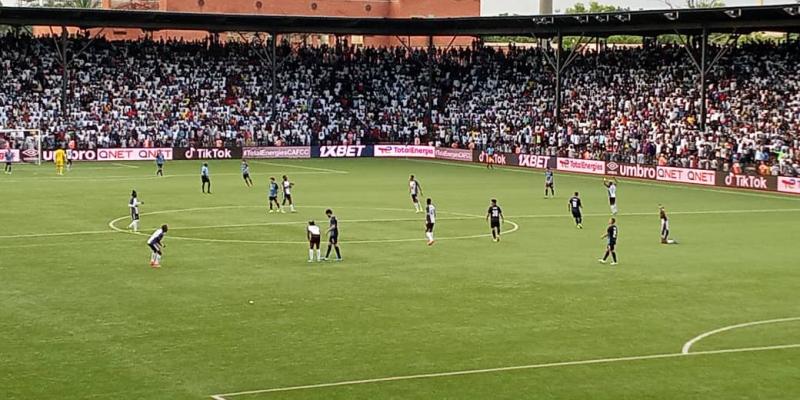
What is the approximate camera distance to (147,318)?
90.6 ft

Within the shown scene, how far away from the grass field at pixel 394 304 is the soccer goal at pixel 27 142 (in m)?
24.0

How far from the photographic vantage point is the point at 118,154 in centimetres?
8000

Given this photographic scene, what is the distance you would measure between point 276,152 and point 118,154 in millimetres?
11103

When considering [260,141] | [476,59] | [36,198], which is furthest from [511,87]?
[36,198]

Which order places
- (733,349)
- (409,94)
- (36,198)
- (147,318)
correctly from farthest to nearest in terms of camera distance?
(409,94), (36,198), (147,318), (733,349)

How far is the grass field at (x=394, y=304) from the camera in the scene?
22141 millimetres

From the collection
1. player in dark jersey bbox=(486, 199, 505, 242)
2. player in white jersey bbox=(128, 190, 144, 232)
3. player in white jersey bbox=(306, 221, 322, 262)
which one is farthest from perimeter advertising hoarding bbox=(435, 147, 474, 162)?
player in white jersey bbox=(306, 221, 322, 262)

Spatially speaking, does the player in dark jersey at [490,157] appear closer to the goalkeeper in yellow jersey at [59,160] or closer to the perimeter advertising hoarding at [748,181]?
the perimeter advertising hoarding at [748,181]

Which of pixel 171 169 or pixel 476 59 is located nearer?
pixel 171 169

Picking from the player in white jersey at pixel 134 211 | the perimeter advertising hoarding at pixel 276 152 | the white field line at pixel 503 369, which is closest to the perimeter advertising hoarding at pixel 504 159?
the perimeter advertising hoarding at pixel 276 152

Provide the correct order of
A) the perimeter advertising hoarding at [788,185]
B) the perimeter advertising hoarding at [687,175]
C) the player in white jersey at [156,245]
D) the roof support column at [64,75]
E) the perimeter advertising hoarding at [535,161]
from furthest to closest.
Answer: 1. the roof support column at [64,75]
2. the perimeter advertising hoarding at [535,161]
3. the perimeter advertising hoarding at [687,175]
4. the perimeter advertising hoarding at [788,185]
5. the player in white jersey at [156,245]

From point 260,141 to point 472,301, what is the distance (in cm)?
5746

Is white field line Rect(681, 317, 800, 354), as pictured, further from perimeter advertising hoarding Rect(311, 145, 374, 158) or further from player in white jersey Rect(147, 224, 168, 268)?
perimeter advertising hoarding Rect(311, 145, 374, 158)

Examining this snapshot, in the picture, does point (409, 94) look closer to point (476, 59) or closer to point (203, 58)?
point (476, 59)
